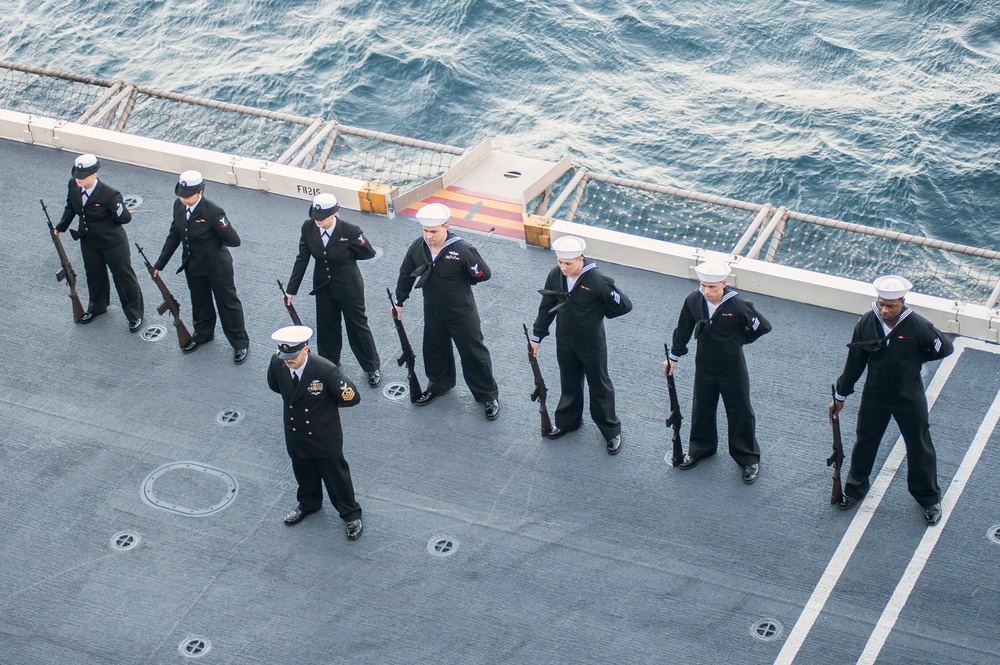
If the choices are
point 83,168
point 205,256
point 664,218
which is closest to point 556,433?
point 205,256

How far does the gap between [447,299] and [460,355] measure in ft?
2.19

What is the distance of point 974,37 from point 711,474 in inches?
657

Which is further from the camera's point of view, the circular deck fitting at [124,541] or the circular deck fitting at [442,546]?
the circular deck fitting at [124,541]

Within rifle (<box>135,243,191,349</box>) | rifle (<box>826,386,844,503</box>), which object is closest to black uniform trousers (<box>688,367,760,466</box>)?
rifle (<box>826,386,844,503</box>)

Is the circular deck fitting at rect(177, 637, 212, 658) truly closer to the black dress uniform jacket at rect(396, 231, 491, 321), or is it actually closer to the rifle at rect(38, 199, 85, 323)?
the black dress uniform jacket at rect(396, 231, 491, 321)

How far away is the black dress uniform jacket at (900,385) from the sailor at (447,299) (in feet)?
10.4

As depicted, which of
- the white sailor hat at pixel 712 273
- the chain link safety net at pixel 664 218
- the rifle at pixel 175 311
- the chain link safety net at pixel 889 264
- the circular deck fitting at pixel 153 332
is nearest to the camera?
the white sailor hat at pixel 712 273

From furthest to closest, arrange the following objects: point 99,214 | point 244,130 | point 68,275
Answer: point 244,130, point 68,275, point 99,214

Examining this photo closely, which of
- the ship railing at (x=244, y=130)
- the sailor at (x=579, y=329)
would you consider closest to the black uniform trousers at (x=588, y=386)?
the sailor at (x=579, y=329)

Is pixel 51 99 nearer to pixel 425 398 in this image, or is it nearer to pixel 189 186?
pixel 189 186

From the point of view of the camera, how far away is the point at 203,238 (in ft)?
40.5

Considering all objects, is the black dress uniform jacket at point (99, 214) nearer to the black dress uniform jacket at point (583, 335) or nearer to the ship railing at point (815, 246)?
the black dress uniform jacket at point (583, 335)

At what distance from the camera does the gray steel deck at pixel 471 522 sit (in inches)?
391

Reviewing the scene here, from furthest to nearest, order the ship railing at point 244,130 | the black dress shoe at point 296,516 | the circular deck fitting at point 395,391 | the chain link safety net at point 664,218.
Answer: the chain link safety net at point 664,218, the ship railing at point 244,130, the circular deck fitting at point 395,391, the black dress shoe at point 296,516
